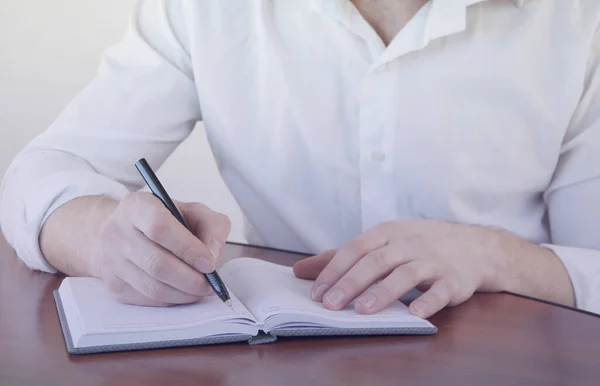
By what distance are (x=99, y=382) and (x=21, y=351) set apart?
12cm

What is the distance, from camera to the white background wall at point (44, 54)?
7.70 ft

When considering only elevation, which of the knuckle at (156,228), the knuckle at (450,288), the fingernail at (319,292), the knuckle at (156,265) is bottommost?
the knuckle at (450,288)

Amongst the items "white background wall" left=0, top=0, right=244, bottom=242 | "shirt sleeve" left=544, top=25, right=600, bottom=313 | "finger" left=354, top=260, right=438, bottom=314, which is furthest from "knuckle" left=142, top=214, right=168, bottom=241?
"white background wall" left=0, top=0, right=244, bottom=242

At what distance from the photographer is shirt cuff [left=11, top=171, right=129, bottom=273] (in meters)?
1.04

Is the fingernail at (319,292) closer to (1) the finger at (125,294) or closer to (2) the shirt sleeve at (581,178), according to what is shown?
(1) the finger at (125,294)

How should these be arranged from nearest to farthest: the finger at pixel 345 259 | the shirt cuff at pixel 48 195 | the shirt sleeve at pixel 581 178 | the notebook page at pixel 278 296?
the notebook page at pixel 278 296 < the finger at pixel 345 259 < the shirt cuff at pixel 48 195 < the shirt sleeve at pixel 581 178

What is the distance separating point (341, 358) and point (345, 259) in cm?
20

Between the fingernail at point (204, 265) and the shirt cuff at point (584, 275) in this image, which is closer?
the fingernail at point (204, 265)

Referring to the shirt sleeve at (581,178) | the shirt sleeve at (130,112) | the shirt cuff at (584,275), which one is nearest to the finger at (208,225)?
the shirt sleeve at (130,112)

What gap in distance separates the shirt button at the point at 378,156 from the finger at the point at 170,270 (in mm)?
565

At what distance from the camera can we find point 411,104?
1220 millimetres

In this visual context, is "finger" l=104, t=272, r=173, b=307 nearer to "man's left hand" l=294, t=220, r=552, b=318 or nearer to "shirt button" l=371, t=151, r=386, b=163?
"man's left hand" l=294, t=220, r=552, b=318

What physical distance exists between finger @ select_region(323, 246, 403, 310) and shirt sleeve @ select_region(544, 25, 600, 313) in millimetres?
471

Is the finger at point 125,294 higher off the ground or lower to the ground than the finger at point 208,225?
lower
